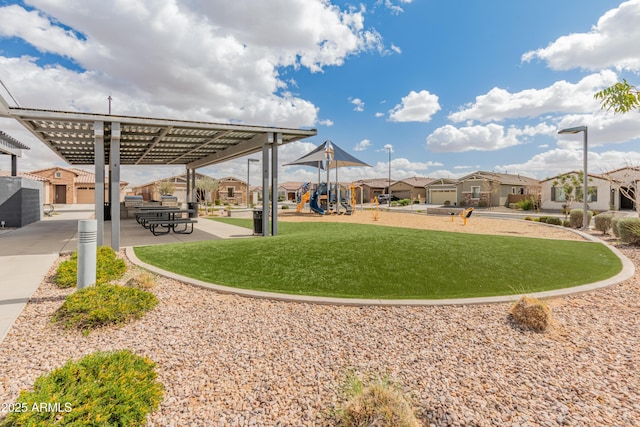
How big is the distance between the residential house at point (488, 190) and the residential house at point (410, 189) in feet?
44.0

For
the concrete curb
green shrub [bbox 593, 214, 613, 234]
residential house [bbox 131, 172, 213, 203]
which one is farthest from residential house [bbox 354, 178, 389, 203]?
the concrete curb

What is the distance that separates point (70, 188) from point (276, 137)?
4064cm

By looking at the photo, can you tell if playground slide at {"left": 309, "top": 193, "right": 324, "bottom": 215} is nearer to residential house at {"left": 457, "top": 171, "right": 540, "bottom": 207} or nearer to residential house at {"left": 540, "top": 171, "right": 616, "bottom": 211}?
residential house at {"left": 540, "top": 171, "right": 616, "bottom": 211}

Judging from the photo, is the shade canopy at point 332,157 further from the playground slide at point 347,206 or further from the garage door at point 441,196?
the garage door at point 441,196

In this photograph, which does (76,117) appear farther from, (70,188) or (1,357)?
(70,188)

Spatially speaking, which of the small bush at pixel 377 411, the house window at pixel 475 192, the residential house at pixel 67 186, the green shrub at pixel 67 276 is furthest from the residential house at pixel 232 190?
the small bush at pixel 377 411

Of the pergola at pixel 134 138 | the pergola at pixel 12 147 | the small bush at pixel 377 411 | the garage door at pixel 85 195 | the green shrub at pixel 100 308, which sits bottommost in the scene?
the small bush at pixel 377 411

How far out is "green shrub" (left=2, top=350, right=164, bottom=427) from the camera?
2104 mm

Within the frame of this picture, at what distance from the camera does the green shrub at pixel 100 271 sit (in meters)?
5.66

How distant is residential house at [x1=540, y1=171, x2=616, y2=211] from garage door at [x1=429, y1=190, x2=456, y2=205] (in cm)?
1143

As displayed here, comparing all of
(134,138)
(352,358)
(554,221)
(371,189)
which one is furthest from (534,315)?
(371,189)

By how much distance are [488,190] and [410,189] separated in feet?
60.0

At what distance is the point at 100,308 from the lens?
4.13m

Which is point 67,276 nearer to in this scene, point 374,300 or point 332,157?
point 374,300
